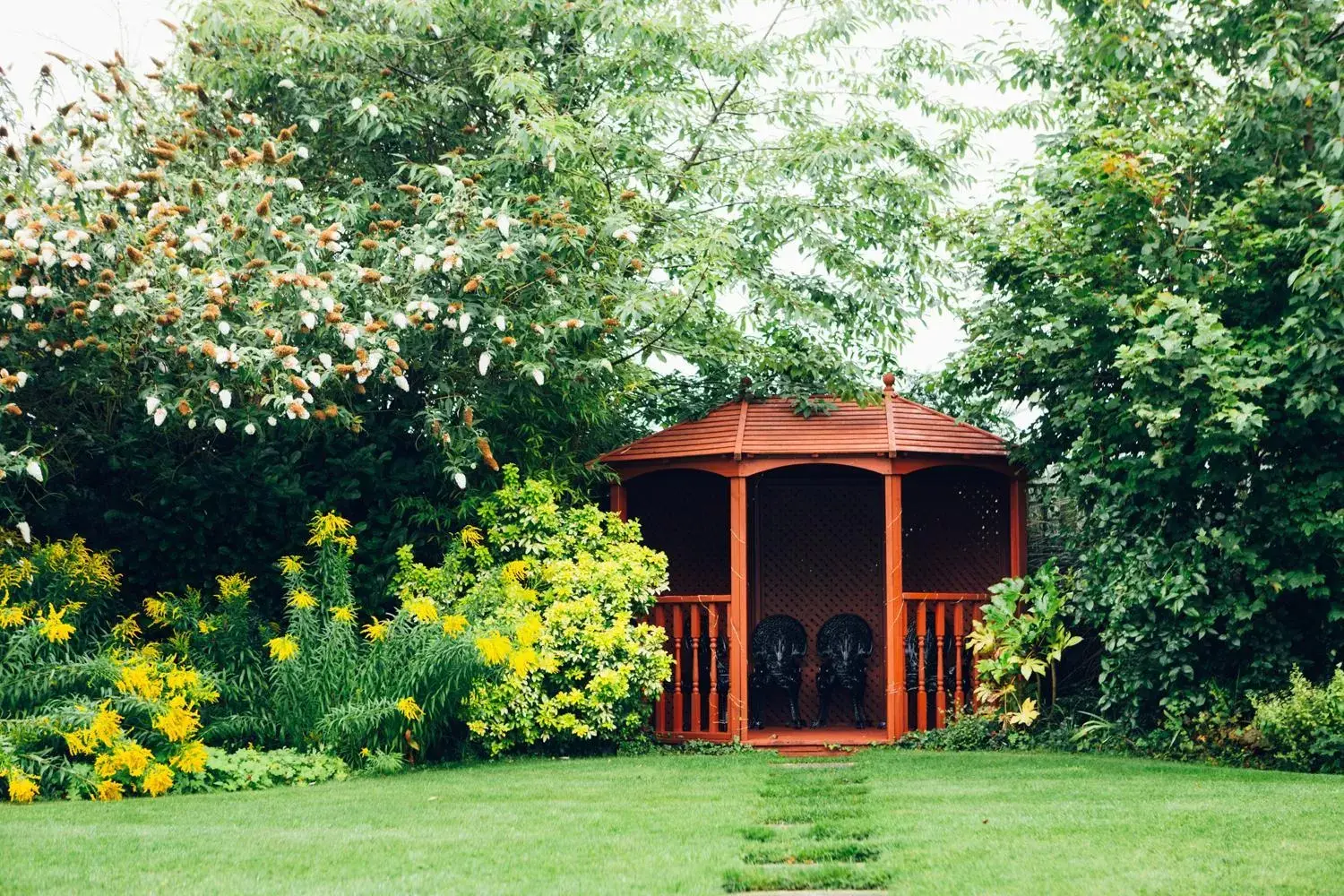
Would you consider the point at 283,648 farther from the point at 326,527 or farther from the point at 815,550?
the point at 815,550

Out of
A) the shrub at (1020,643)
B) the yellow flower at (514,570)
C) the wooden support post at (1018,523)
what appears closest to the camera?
the yellow flower at (514,570)

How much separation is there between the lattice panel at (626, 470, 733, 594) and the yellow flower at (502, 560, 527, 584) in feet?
8.40

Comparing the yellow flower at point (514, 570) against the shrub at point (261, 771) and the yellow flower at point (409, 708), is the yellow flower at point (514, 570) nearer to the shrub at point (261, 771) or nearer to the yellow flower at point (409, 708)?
the yellow flower at point (409, 708)

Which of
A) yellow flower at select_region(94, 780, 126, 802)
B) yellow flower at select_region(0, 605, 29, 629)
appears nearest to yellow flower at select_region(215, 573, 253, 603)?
yellow flower at select_region(0, 605, 29, 629)

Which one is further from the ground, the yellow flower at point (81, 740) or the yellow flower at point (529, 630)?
the yellow flower at point (529, 630)

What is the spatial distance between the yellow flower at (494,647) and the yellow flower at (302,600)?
1212 mm

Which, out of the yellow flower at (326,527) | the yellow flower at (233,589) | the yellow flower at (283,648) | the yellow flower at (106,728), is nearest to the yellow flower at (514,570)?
the yellow flower at (326,527)

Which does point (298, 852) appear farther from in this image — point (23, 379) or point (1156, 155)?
point (1156, 155)

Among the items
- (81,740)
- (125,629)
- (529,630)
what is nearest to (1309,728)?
(529,630)

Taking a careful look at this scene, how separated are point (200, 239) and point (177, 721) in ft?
9.59

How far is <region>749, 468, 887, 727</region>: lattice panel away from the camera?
1210 centimetres

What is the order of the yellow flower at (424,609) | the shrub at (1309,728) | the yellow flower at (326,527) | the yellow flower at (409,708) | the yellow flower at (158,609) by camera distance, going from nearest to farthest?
the shrub at (1309,728), the yellow flower at (409,708), the yellow flower at (424,609), the yellow flower at (158,609), the yellow flower at (326,527)

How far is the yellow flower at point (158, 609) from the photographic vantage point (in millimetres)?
9109

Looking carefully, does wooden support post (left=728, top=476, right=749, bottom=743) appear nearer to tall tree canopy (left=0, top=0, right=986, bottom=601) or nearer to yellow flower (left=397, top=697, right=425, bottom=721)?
tall tree canopy (left=0, top=0, right=986, bottom=601)
